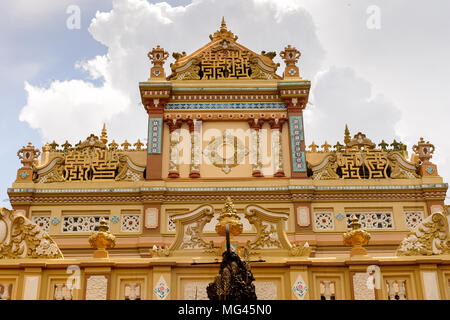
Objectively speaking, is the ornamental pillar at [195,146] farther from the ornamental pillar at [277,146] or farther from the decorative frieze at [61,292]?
the decorative frieze at [61,292]

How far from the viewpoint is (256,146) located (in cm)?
2014

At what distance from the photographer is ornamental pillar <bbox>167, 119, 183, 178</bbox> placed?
64.3ft

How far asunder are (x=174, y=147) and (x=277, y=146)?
3.87 m

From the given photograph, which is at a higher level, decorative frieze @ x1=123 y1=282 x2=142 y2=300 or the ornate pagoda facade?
the ornate pagoda facade

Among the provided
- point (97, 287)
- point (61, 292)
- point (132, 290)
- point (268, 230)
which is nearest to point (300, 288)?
point (268, 230)

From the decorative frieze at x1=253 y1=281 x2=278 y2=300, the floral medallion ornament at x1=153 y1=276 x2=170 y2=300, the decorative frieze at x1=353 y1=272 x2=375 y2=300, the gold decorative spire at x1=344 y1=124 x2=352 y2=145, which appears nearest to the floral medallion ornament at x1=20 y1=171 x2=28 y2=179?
the gold decorative spire at x1=344 y1=124 x2=352 y2=145

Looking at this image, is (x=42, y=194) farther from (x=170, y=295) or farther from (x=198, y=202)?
(x=170, y=295)

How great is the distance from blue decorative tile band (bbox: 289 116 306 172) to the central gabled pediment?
2.21 meters

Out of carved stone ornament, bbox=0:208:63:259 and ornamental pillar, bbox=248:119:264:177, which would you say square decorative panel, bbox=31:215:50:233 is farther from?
carved stone ornament, bbox=0:208:63:259

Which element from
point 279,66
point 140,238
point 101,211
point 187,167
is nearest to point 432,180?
point 279,66

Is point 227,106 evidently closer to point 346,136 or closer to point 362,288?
point 346,136

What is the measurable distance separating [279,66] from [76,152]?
342 inches

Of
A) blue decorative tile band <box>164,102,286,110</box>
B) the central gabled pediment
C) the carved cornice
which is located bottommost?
the carved cornice

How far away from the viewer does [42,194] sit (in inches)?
754
